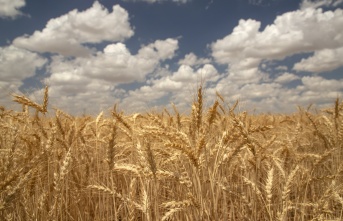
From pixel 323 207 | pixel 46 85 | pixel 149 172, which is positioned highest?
pixel 46 85

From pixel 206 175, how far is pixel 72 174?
1761 mm

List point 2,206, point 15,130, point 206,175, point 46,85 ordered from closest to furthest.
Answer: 1. point 2,206
2. point 15,130
3. point 206,175
4. point 46,85

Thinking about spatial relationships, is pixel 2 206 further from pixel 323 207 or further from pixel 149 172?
pixel 323 207

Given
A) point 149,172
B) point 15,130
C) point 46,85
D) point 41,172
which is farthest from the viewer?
point 41,172

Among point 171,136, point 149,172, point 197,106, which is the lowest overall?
point 149,172

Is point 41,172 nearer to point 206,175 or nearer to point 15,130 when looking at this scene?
point 15,130

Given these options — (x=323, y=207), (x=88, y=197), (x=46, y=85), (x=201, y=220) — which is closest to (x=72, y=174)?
(x=88, y=197)

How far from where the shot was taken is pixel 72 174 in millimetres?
3348

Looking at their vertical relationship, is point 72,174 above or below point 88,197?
above

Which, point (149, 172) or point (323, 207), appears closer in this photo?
point (149, 172)

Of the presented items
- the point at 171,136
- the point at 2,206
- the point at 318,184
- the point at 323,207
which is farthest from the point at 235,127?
the point at 318,184

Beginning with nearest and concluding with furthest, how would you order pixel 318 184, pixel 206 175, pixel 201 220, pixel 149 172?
pixel 201 220, pixel 149 172, pixel 206 175, pixel 318 184

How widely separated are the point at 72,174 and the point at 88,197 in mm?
382

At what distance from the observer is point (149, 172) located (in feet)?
6.20
